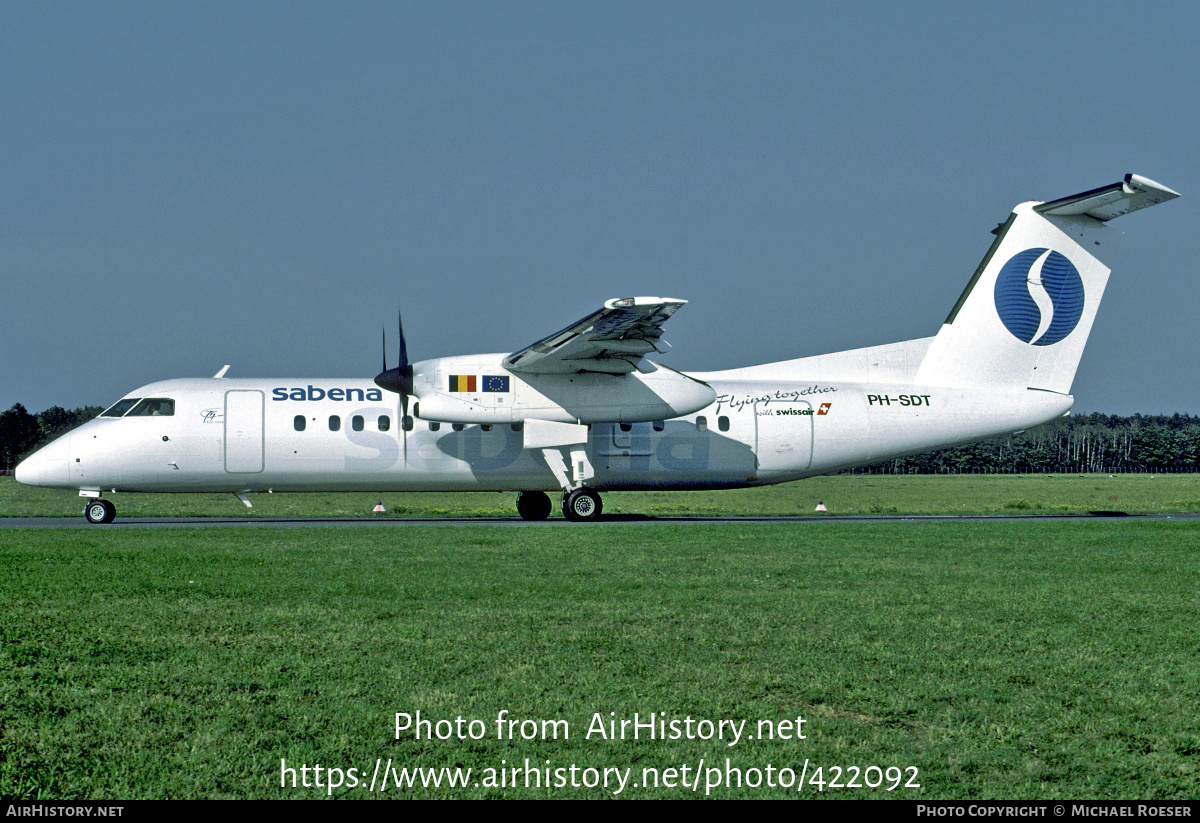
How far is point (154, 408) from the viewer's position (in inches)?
878

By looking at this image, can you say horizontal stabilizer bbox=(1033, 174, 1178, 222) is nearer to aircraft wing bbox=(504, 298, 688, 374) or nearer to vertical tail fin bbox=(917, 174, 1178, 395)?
vertical tail fin bbox=(917, 174, 1178, 395)

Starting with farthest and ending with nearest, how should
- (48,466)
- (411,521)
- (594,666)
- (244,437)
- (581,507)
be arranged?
(411,521)
(581,507)
(244,437)
(48,466)
(594,666)

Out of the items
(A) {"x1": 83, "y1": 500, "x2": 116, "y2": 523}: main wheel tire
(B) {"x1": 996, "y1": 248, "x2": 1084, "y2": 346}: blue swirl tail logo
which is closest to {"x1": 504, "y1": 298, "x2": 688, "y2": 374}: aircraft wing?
(B) {"x1": 996, "y1": 248, "x2": 1084, "y2": 346}: blue swirl tail logo

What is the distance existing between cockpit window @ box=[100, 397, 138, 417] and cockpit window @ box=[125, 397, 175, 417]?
15 cm

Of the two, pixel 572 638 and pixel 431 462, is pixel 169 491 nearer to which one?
pixel 431 462

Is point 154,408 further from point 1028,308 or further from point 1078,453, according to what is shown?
point 1078,453

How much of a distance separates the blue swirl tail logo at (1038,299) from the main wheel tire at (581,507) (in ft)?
34.1

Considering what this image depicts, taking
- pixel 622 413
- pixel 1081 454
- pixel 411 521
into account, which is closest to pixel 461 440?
pixel 411 521

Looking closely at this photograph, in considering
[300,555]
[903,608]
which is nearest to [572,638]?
[903,608]

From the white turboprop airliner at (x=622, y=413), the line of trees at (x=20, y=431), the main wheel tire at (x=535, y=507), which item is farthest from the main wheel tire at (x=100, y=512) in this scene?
the line of trees at (x=20, y=431)

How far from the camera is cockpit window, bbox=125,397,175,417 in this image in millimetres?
22250

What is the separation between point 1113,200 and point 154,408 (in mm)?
21772

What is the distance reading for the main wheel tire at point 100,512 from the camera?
2183 centimetres

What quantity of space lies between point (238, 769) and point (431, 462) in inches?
712
